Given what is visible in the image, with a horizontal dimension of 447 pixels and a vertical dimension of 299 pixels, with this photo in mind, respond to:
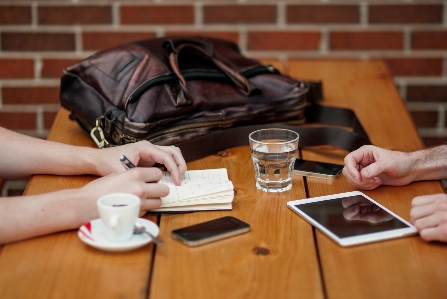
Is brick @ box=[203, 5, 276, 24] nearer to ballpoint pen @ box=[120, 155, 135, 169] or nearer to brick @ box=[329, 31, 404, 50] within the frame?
brick @ box=[329, 31, 404, 50]

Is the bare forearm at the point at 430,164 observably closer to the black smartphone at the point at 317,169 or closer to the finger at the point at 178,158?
the black smartphone at the point at 317,169

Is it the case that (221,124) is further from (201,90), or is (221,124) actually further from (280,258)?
(280,258)

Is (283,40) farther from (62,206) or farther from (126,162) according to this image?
(62,206)

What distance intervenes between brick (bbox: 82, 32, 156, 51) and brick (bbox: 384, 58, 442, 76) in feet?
3.10

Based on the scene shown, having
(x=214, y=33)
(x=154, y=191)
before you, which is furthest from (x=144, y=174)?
(x=214, y=33)

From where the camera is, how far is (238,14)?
2512 millimetres

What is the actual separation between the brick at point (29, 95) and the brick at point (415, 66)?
132cm

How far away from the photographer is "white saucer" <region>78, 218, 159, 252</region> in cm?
104

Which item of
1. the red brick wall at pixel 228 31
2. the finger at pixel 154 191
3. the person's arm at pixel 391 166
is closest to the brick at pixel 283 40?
the red brick wall at pixel 228 31

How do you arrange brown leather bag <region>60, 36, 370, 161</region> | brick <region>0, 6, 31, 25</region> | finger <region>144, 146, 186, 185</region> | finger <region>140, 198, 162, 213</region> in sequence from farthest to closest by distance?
brick <region>0, 6, 31, 25</region> → brown leather bag <region>60, 36, 370, 161</region> → finger <region>144, 146, 186, 185</region> → finger <region>140, 198, 162, 213</region>

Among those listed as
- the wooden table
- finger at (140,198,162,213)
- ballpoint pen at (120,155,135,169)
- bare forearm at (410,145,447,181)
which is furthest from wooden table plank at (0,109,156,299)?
bare forearm at (410,145,447,181)

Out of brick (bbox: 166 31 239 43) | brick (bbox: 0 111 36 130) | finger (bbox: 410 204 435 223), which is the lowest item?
brick (bbox: 0 111 36 130)

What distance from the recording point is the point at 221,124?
1.63m

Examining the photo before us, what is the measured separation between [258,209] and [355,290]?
330 millimetres
